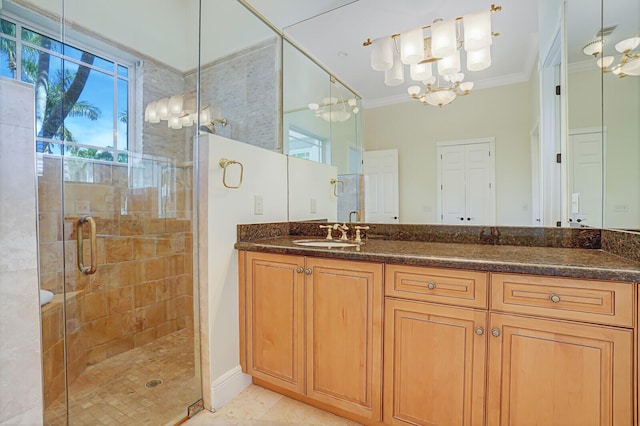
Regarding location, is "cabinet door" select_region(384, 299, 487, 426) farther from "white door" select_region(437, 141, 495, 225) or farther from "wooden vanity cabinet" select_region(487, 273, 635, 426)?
"white door" select_region(437, 141, 495, 225)

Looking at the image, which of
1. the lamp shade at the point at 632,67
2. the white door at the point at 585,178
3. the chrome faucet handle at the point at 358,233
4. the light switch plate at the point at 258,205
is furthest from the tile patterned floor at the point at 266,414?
the lamp shade at the point at 632,67

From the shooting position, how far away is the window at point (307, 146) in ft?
7.84

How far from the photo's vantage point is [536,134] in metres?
1.60

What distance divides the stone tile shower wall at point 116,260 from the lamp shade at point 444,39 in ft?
5.97

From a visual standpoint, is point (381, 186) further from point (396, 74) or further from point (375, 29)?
point (375, 29)

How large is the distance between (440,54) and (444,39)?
85mm

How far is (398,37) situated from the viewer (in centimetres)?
194

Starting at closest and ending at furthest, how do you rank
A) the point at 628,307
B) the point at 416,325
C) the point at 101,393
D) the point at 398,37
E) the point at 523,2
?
the point at 628,307
the point at 416,325
the point at 523,2
the point at 101,393
the point at 398,37

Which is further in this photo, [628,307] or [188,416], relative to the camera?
[188,416]

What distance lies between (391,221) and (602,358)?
1.18 metres

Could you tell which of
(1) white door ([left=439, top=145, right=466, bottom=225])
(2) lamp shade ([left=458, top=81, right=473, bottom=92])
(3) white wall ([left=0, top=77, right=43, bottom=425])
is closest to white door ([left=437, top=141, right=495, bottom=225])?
(1) white door ([left=439, top=145, right=466, bottom=225])

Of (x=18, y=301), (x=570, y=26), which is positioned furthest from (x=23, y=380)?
(x=570, y=26)

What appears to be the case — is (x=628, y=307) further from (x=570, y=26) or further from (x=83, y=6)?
(x=83, y=6)

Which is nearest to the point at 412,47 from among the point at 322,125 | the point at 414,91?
the point at 414,91
